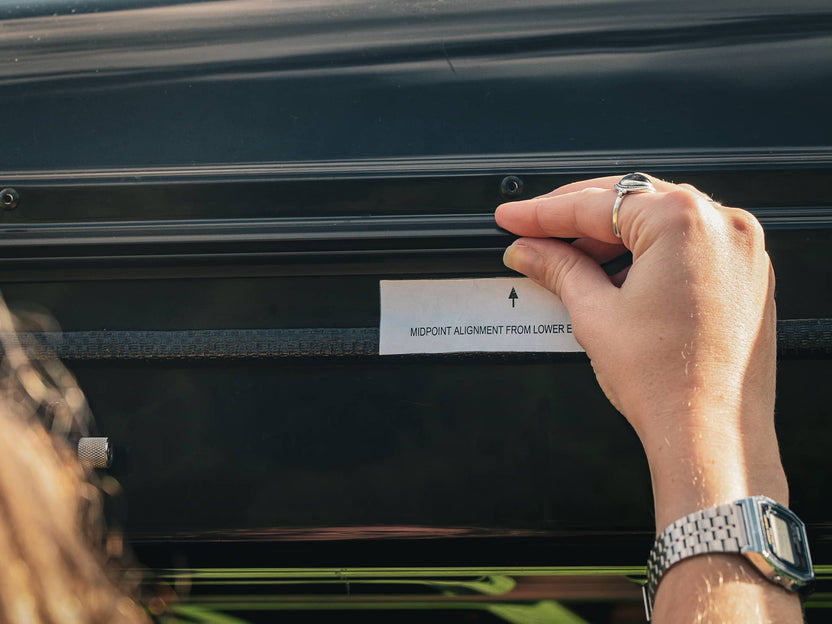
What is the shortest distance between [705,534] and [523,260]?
0.50 m

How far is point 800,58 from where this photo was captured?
1.33 m

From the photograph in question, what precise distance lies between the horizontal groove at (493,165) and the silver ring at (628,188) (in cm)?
21

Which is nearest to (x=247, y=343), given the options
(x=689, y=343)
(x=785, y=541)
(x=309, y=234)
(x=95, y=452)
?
(x=309, y=234)

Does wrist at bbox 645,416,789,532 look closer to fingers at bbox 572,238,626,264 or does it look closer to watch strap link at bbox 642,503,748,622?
watch strap link at bbox 642,503,748,622

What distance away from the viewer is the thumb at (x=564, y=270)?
3.52 ft

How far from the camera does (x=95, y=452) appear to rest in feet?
4.24

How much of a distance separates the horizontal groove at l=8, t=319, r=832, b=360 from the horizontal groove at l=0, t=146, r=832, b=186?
10.0 inches

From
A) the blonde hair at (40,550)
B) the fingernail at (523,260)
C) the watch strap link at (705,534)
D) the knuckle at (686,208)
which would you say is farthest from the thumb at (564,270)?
the blonde hair at (40,550)

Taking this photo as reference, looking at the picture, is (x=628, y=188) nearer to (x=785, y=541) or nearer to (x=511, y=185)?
(x=511, y=185)

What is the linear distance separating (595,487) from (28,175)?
1.09m

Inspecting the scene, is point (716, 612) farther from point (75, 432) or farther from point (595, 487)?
point (75, 432)

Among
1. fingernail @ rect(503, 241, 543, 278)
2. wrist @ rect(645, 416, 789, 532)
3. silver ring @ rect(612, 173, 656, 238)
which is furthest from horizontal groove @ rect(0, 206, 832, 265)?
wrist @ rect(645, 416, 789, 532)

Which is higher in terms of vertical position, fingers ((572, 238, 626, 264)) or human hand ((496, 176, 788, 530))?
fingers ((572, 238, 626, 264))

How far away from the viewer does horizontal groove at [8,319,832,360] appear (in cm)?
128
